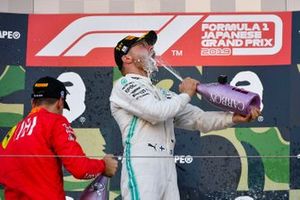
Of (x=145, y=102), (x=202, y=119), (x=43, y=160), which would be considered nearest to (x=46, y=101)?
(x=43, y=160)

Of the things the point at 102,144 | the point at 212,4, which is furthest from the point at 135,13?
the point at 102,144

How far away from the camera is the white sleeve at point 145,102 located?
323cm

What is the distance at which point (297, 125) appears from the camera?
3.89 metres

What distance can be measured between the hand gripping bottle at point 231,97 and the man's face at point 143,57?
0.26 meters

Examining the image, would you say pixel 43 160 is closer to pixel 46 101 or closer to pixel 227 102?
pixel 46 101

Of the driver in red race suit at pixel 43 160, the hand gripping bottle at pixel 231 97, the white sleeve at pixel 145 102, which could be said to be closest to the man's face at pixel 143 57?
the white sleeve at pixel 145 102

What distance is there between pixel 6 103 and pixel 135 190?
1011 millimetres

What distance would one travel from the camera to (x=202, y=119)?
3.46 m

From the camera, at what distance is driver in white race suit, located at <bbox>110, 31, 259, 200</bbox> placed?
323 centimetres

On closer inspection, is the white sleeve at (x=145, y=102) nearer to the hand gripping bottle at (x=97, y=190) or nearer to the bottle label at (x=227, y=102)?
the bottle label at (x=227, y=102)

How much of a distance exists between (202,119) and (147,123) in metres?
0.26

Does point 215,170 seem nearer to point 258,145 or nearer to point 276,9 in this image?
point 258,145

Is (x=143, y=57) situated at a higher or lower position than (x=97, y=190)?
higher

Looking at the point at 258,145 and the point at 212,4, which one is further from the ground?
the point at 212,4
